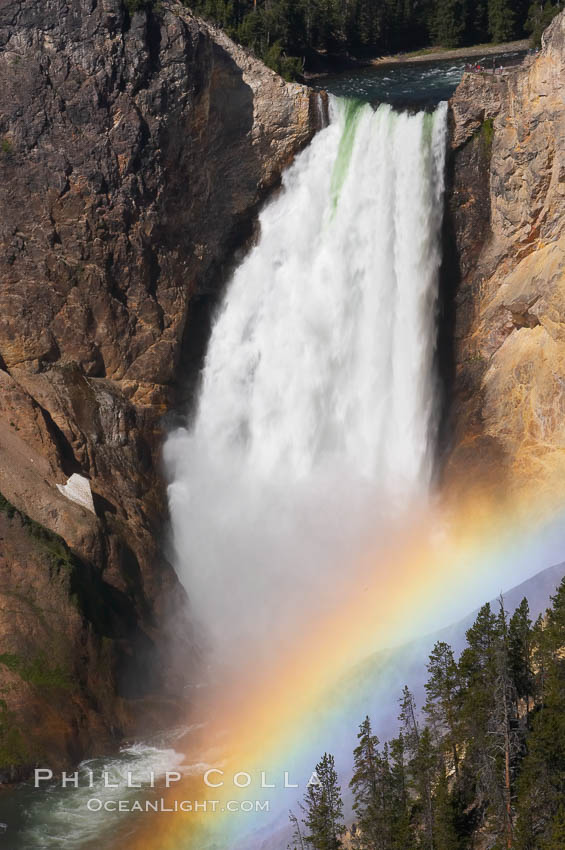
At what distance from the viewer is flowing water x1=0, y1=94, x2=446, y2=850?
148 feet

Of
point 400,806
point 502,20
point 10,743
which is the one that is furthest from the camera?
point 502,20

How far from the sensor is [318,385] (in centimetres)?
4753

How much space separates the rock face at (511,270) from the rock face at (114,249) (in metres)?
8.12

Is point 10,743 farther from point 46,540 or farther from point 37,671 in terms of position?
point 46,540

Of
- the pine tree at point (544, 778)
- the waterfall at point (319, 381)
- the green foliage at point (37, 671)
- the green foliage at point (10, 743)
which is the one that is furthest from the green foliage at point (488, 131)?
the green foliage at point (10, 743)

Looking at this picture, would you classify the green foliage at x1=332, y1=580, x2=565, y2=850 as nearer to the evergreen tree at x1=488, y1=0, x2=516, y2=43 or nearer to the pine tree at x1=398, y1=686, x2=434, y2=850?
the pine tree at x1=398, y1=686, x2=434, y2=850

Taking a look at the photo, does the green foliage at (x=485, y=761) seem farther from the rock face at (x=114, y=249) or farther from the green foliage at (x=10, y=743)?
the rock face at (x=114, y=249)

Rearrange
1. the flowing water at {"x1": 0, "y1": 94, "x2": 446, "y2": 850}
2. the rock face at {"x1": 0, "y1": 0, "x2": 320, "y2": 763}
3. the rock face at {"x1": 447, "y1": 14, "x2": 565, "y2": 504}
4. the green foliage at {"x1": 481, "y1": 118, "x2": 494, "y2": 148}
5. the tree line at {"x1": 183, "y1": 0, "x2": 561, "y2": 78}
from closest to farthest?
the rock face at {"x1": 447, "y1": 14, "x2": 565, "y2": 504}, the rock face at {"x1": 0, "y1": 0, "x2": 320, "y2": 763}, the green foliage at {"x1": 481, "y1": 118, "x2": 494, "y2": 148}, the flowing water at {"x1": 0, "y1": 94, "x2": 446, "y2": 850}, the tree line at {"x1": 183, "y1": 0, "x2": 561, "y2": 78}

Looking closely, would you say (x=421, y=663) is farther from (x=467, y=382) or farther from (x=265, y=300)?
(x=265, y=300)

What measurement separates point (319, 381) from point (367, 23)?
27.0 metres

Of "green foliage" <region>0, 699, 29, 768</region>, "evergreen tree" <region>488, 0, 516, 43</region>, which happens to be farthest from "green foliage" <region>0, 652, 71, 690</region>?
"evergreen tree" <region>488, 0, 516, 43</region>

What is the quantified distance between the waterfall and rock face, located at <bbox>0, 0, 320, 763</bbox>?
5.69 feet

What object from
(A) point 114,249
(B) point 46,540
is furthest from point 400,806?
(A) point 114,249

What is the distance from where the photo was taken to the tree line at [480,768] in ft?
84.5
